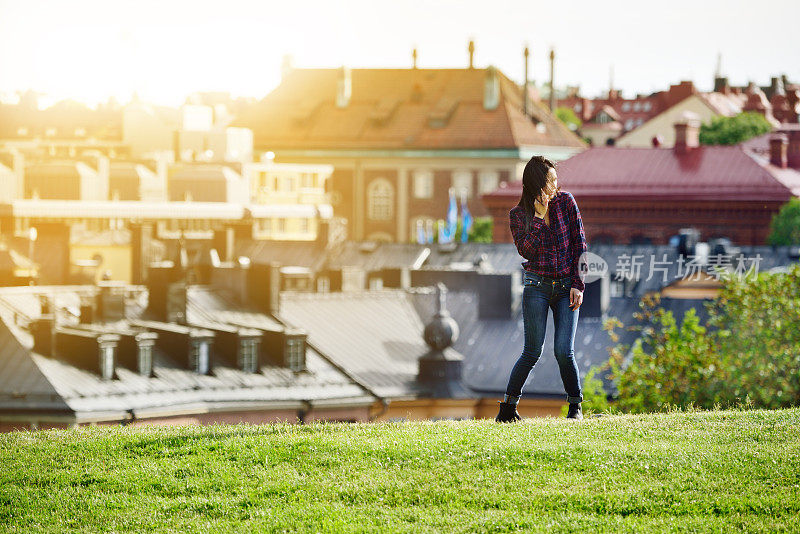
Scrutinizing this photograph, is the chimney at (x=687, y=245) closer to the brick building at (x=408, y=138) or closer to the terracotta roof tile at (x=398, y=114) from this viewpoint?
the brick building at (x=408, y=138)

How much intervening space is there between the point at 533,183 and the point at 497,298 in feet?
159

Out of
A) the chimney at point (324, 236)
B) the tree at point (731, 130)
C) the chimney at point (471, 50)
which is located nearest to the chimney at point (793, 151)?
the tree at point (731, 130)

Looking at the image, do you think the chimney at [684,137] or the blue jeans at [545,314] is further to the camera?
the chimney at [684,137]

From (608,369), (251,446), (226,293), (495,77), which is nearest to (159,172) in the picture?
(495,77)

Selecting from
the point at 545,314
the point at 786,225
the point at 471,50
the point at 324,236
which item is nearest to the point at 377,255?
the point at 324,236

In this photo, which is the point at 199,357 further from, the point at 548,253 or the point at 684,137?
the point at 684,137

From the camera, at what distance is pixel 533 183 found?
17.4m

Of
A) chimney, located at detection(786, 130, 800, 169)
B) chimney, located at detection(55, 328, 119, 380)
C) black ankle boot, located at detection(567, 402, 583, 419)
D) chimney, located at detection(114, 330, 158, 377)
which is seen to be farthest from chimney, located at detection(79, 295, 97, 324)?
chimney, located at detection(786, 130, 800, 169)

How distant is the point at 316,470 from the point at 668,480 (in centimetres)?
303

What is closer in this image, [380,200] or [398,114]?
[380,200]

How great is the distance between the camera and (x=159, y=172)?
152 meters

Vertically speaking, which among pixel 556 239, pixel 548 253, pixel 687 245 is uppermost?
pixel 556 239

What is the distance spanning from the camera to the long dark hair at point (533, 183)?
1741 centimetres

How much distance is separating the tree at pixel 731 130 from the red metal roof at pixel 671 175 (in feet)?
102
